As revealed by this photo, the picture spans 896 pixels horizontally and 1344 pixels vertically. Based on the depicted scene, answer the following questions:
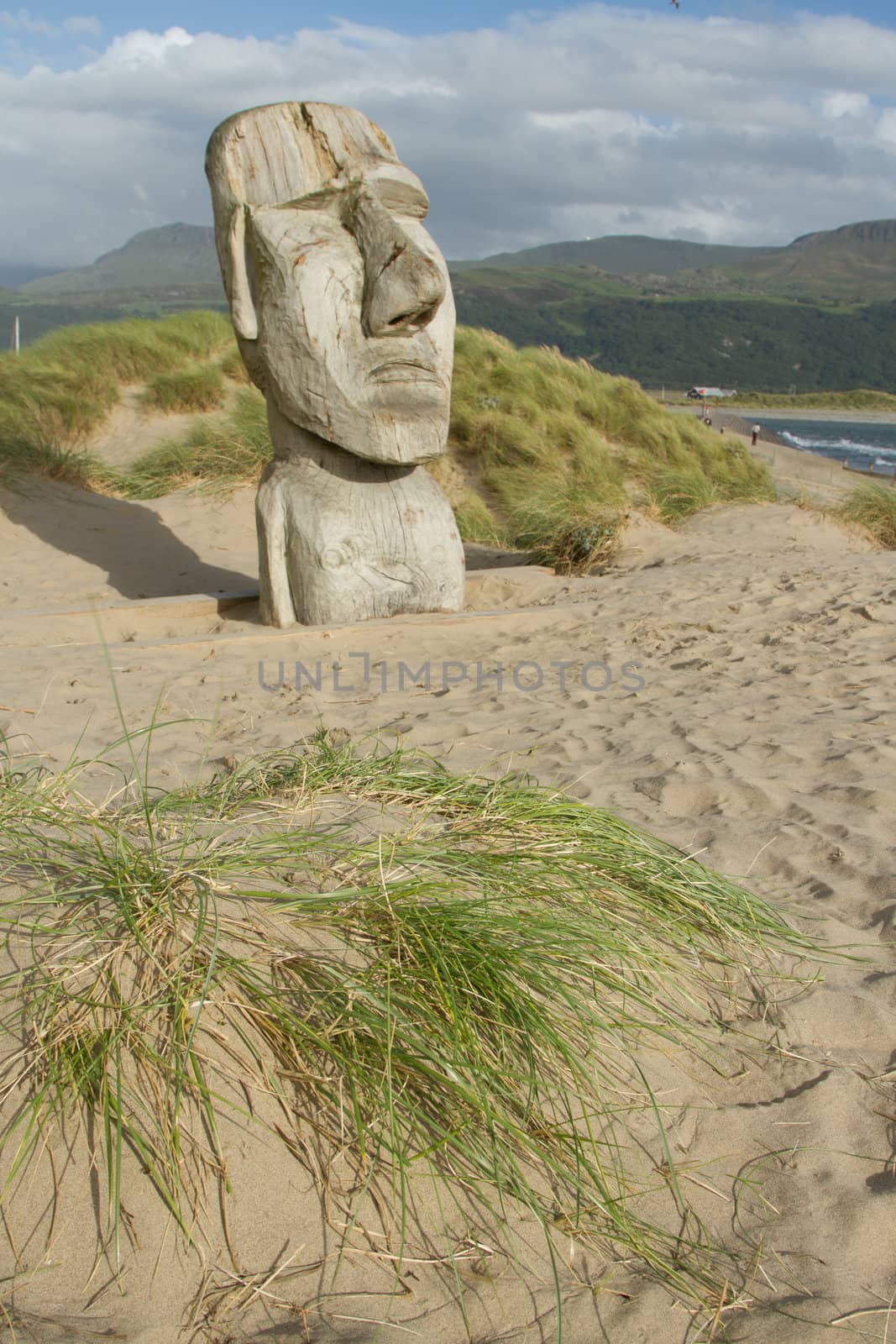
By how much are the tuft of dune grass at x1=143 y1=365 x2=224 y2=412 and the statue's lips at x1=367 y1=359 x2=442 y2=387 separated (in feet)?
19.5

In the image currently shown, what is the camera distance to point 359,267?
445cm

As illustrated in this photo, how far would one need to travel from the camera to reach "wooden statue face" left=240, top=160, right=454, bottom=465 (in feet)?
14.3

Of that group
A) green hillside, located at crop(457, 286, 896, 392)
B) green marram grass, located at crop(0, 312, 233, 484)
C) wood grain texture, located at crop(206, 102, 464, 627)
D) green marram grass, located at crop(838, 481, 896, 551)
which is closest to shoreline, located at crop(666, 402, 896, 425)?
green hillside, located at crop(457, 286, 896, 392)

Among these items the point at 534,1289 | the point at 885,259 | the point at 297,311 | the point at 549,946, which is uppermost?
the point at 885,259

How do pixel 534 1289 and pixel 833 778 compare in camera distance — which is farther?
pixel 833 778

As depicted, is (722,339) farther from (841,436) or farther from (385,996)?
(385,996)

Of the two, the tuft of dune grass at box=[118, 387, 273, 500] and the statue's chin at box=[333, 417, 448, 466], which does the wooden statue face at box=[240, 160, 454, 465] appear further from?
the tuft of dune grass at box=[118, 387, 273, 500]

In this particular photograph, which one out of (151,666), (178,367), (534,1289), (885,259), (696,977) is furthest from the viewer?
(885,259)

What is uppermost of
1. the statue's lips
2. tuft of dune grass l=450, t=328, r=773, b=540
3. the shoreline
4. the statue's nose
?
the statue's nose

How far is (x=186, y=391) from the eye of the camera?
32.4 ft

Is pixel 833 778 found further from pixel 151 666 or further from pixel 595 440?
pixel 595 440

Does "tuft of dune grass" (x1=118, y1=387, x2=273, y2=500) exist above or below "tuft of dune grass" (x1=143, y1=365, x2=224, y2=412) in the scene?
below

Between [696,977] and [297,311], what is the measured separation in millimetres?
3498

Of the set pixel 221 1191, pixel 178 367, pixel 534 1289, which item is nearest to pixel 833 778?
pixel 534 1289
